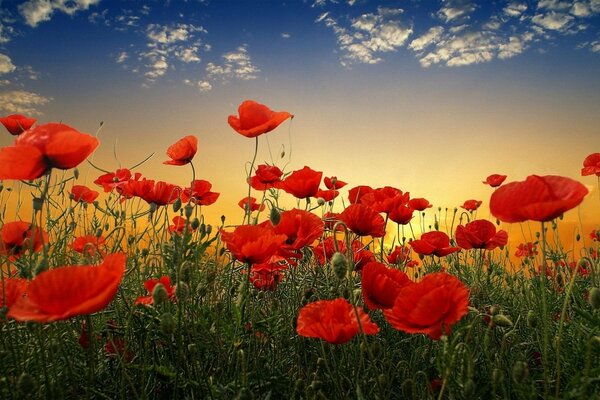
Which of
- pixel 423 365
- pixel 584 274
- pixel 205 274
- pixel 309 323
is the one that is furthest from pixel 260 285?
pixel 584 274

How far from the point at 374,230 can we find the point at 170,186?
1.16m

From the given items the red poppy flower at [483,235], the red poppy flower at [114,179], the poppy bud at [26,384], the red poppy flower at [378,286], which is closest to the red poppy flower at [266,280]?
the red poppy flower at [378,286]

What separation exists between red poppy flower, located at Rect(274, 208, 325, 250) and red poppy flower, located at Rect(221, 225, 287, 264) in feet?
0.97

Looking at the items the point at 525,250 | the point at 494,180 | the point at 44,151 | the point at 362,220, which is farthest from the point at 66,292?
the point at 525,250

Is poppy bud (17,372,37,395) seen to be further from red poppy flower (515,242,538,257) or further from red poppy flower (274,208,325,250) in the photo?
red poppy flower (515,242,538,257)

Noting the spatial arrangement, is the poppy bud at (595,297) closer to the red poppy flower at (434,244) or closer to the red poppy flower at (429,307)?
the red poppy flower at (429,307)

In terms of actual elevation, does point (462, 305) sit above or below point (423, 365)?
above

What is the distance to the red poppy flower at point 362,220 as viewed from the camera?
2068 millimetres

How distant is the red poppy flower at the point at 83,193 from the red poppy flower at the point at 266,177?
4.93 feet

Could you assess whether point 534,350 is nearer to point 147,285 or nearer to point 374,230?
point 374,230

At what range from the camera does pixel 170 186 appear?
2.59m

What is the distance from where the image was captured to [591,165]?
3.78 meters

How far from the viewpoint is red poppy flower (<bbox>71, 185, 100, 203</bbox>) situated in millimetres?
3680

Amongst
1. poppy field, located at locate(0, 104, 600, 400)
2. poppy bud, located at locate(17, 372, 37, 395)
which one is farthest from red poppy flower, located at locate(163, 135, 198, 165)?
poppy bud, located at locate(17, 372, 37, 395)
